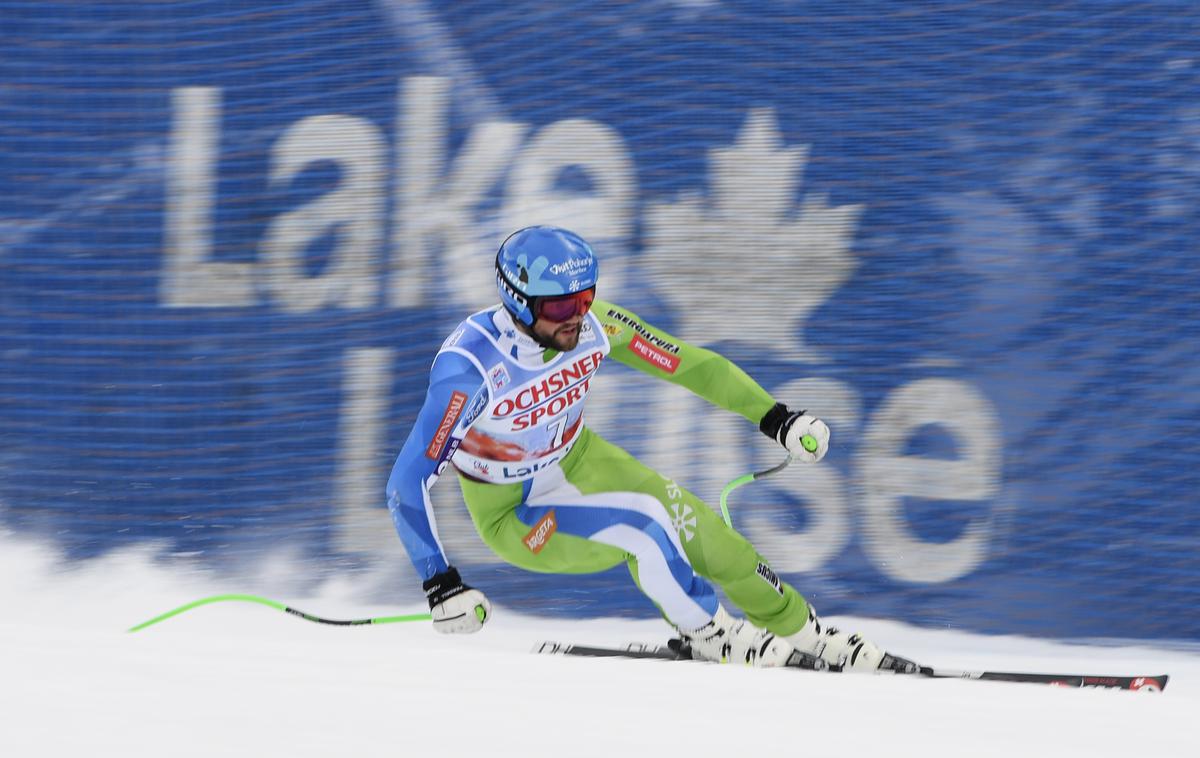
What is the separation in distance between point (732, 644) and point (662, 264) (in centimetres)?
152

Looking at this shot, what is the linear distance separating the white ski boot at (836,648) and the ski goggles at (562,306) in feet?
3.91

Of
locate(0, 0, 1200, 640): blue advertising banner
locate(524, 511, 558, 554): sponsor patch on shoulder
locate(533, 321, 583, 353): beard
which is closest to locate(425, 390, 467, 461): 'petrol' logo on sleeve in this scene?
locate(533, 321, 583, 353): beard

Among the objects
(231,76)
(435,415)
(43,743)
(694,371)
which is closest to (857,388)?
(694,371)

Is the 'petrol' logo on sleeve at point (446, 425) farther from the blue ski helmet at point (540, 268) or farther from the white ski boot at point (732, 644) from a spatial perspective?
the white ski boot at point (732, 644)

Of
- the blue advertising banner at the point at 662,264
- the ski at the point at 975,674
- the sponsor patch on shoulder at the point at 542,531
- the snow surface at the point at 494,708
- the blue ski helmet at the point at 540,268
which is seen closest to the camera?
the snow surface at the point at 494,708

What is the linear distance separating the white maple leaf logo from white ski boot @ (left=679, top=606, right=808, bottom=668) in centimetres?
120

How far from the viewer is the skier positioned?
3.31 meters

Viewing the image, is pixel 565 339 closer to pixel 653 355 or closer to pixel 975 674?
pixel 653 355

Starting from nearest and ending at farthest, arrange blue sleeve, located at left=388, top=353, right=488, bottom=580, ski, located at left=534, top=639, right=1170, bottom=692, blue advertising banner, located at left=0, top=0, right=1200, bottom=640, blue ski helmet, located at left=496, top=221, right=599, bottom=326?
blue sleeve, located at left=388, top=353, right=488, bottom=580 < blue ski helmet, located at left=496, top=221, right=599, bottom=326 < ski, located at left=534, top=639, right=1170, bottom=692 < blue advertising banner, located at left=0, top=0, right=1200, bottom=640

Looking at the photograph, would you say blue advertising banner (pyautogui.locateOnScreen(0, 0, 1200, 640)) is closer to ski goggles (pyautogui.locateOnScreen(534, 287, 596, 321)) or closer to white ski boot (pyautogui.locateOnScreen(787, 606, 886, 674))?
white ski boot (pyautogui.locateOnScreen(787, 606, 886, 674))

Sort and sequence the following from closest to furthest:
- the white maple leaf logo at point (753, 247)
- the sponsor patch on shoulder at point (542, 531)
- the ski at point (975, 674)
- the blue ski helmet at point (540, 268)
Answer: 1. the blue ski helmet at point (540, 268)
2. the sponsor patch on shoulder at point (542, 531)
3. the ski at point (975, 674)
4. the white maple leaf logo at point (753, 247)

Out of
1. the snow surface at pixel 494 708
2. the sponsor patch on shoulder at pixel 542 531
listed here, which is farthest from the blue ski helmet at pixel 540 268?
the snow surface at pixel 494 708

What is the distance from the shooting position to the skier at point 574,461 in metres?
3.31

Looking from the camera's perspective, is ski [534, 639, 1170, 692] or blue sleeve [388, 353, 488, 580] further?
ski [534, 639, 1170, 692]
